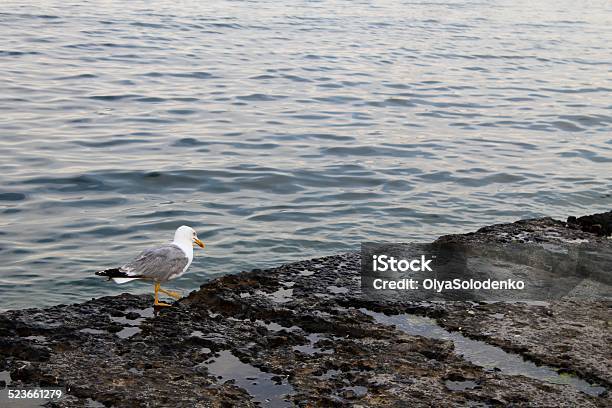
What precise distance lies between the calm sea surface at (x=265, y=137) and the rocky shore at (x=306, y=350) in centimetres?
180

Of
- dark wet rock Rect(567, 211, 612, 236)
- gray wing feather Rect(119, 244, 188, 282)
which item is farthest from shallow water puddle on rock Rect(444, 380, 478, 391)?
dark wet rock Rect(567, 211, 612, 236)

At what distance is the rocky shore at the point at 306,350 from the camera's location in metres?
6.24

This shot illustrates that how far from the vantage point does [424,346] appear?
277 inches

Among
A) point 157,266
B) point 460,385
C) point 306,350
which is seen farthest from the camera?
point 157,266

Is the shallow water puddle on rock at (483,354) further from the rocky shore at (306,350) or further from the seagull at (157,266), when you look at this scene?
the seagull at (157,266)

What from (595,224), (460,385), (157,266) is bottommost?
(460,385)

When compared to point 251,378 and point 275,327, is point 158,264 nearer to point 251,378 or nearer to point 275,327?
point 275,327

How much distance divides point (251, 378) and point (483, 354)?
1729 mm

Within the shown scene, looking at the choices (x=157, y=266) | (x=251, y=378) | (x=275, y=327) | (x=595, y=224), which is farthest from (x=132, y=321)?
(x=595, y=224)

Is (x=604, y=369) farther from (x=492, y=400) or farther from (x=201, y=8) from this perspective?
(x=201, y=8)

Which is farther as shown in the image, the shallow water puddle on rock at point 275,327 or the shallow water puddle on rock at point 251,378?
the shallow water puddle on rock at point 275,327

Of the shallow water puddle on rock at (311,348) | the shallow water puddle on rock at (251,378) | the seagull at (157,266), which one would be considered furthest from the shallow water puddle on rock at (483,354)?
the seagull at (157,266)

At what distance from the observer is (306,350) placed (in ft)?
22.7

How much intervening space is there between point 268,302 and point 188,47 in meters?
18.6
